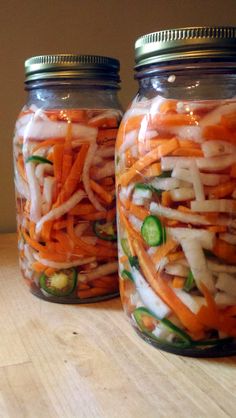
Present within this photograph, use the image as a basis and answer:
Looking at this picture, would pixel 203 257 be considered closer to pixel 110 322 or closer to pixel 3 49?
pixel 110 322

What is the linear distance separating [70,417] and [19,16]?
726 mm

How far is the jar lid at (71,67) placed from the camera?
0.61m

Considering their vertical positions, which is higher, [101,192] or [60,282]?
[101,192]

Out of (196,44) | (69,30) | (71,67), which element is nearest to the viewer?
(196,44)

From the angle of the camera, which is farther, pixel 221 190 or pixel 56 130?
pixel 56 130

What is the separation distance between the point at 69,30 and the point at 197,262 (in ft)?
2.03

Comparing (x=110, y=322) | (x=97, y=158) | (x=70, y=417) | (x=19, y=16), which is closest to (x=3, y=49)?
(x=19, y=16)

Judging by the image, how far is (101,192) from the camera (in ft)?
2.13

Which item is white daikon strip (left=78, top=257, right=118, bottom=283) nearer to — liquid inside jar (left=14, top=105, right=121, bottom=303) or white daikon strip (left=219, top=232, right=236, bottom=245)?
liquid inside jar (left=14, top=105, right=121, bottom=303)

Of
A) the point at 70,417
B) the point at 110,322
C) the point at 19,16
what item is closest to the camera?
the point at 70,417

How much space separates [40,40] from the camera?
947 millimetres

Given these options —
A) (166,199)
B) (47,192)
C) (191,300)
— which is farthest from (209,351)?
(47,192)

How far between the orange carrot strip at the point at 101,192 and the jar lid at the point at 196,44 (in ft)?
0.65

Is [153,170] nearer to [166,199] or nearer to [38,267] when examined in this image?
[166,199]
